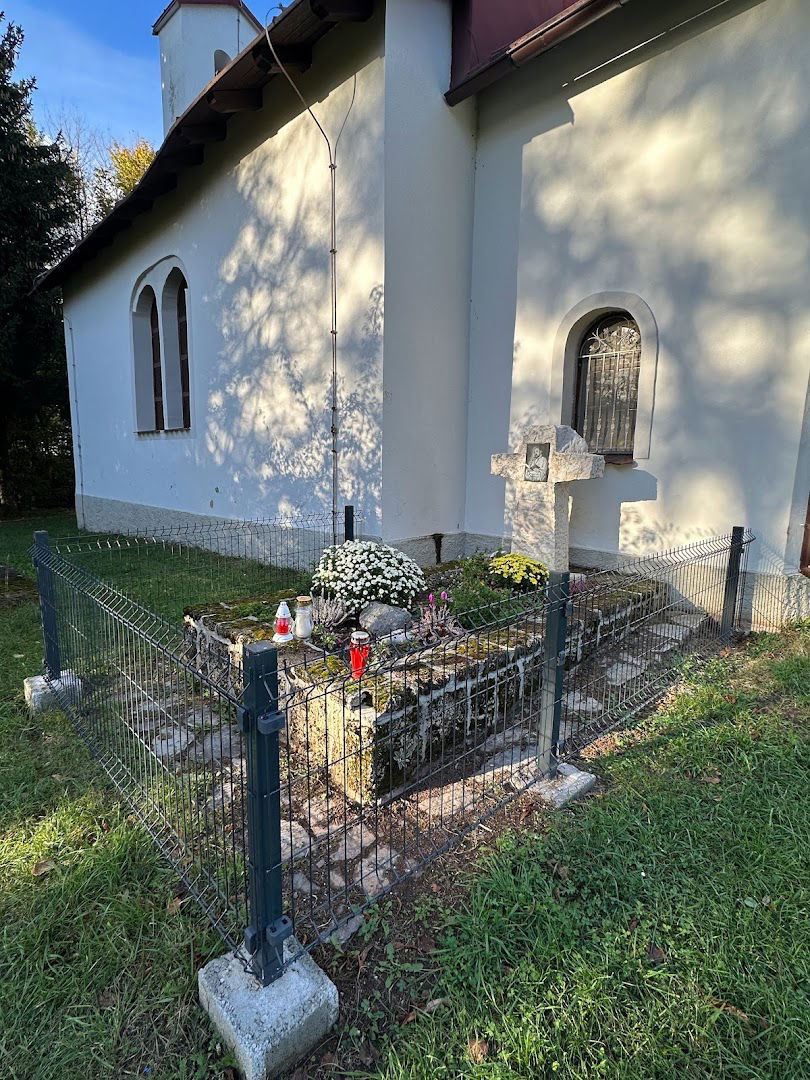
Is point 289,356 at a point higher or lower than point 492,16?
lower

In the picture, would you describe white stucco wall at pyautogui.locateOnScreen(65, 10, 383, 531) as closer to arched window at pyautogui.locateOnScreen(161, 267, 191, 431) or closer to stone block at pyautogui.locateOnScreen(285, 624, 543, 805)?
arched window at pyautogui.locateOnScreen(161, 267, 191, 431)

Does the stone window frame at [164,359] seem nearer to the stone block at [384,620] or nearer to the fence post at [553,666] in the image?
the stone block at [384,620]

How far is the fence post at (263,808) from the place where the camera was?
4.90 feet

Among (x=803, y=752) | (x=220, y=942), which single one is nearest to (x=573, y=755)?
(x=803, y=752)

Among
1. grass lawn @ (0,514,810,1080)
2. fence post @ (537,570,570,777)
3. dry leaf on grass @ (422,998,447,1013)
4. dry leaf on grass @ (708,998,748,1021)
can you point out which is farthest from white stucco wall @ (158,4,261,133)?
dry leaf on grass @ (708,998,748,1021)

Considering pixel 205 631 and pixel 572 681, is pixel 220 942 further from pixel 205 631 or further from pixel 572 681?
pixel 572 681

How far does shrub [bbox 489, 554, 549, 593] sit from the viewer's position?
4.72 m

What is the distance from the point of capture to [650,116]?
17.1 feet

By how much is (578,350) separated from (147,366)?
8.65m

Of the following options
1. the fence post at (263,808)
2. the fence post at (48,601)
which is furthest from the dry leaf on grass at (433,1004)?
the fence post at (48,601)

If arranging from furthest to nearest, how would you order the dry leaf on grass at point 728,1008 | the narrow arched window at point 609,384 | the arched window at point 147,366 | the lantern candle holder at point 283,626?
1. the arched window at point 147,366
2. the narrow arched window at point 609,384
3. the lantern candle holder at point 283,626
4. the dry leaf on grass at point 728,1008

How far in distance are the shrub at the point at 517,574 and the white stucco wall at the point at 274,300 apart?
5.90 feet

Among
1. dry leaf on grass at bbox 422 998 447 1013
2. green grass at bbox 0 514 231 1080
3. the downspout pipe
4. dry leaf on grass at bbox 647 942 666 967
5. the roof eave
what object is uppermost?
the roof eave

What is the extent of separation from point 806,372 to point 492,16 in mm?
5024
